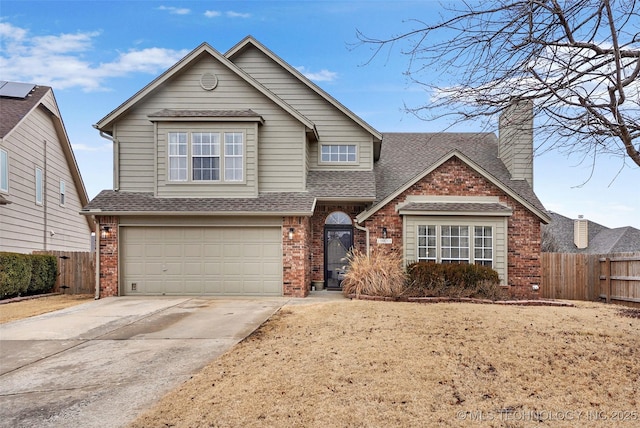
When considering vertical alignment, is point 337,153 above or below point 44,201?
above

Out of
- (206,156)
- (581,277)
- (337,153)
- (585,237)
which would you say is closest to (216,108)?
(206,156)

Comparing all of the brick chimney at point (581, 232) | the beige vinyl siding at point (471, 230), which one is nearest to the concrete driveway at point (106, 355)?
the beige vinyl siding at point (471, 230)

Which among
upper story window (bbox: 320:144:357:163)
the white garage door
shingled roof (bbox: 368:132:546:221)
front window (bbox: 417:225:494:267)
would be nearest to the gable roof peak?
upper story window (bbox: 320:144:357:163)

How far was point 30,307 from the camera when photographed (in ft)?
43.6

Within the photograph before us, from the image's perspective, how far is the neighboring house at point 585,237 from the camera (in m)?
30.6

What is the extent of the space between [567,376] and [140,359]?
5840 millimetres

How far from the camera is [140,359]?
6891mm

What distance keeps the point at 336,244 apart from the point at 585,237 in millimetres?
24208

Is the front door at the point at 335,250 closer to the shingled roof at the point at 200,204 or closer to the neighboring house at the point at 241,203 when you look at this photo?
the neighboring house at the point at 241,203

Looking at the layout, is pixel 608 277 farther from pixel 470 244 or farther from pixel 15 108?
pixel 15 108

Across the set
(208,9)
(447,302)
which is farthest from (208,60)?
(447,302)

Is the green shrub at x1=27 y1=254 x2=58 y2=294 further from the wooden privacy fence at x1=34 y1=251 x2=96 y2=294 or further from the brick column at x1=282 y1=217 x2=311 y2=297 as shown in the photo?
the brick column at x1=282 y1=217 x2=311 y2=297

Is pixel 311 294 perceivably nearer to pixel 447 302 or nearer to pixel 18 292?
pixel 447 302

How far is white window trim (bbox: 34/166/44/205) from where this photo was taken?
1909 centimetres
